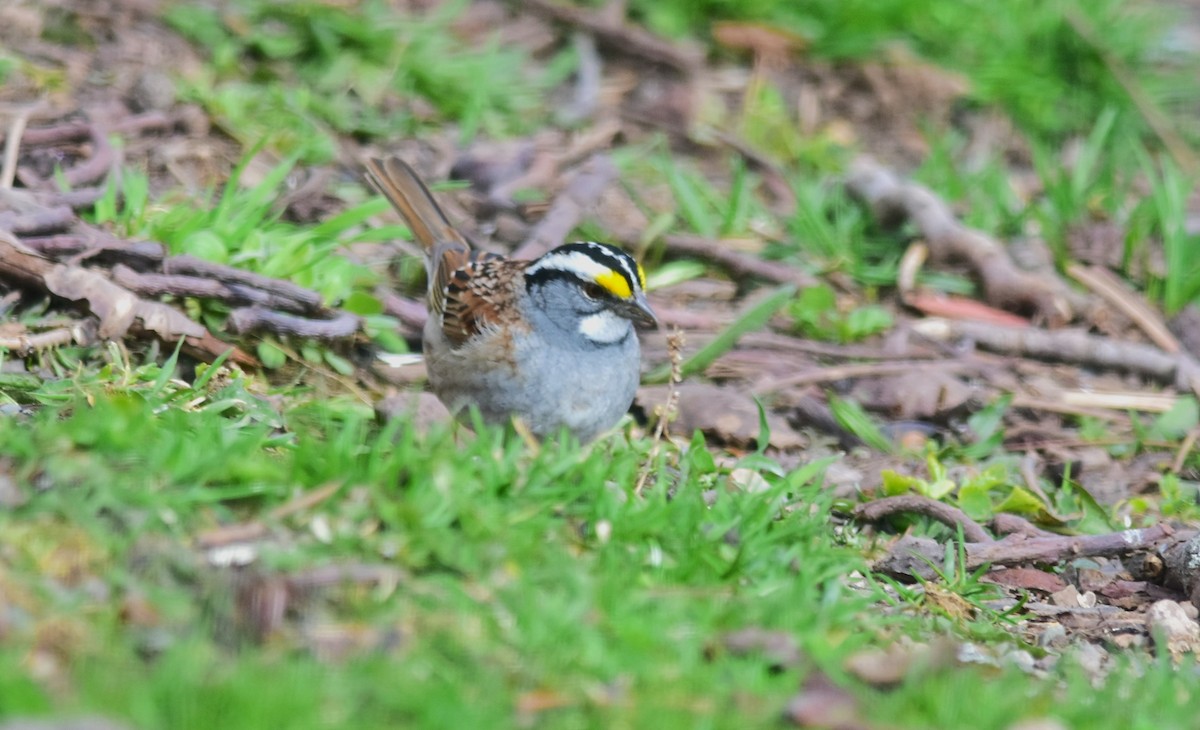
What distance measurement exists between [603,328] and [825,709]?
7.49 ft

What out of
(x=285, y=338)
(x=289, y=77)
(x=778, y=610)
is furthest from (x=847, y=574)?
(x=289, y=77)

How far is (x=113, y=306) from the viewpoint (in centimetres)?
561

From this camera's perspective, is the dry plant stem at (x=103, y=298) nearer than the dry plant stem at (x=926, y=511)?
No

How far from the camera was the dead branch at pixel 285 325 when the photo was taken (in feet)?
19.2

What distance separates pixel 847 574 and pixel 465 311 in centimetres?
179

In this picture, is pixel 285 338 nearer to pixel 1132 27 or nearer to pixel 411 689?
pixel 411 689

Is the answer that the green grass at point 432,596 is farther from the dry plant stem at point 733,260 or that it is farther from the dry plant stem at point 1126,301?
the dry plant stem at point 1126,301

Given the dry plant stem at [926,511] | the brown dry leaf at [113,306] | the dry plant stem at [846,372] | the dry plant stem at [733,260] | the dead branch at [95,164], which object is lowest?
the dry plant stem at [846,372]

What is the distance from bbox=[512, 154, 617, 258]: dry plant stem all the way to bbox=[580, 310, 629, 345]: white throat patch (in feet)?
5.05

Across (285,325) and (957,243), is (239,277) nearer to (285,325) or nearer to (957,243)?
(285,325)

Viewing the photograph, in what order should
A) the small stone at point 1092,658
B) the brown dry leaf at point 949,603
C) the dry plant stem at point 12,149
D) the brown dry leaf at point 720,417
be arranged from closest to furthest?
the small stone at point 1092,658, the brown dry leaf at point 949,603, the brown dry leaf at point 720,417, the dry plant stem at point 12,149

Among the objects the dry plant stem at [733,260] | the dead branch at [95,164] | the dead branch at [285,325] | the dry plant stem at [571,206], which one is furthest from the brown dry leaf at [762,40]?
the dead branch at [285,325]

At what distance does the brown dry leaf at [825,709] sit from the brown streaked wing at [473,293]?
7.62 ft

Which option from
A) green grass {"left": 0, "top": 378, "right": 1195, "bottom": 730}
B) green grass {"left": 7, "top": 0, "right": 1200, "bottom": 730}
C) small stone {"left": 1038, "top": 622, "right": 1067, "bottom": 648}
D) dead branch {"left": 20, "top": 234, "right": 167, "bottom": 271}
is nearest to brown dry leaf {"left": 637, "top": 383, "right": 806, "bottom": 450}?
green grass {"left": 7, "top": 0, "right": 1200, "bottom": 730}
